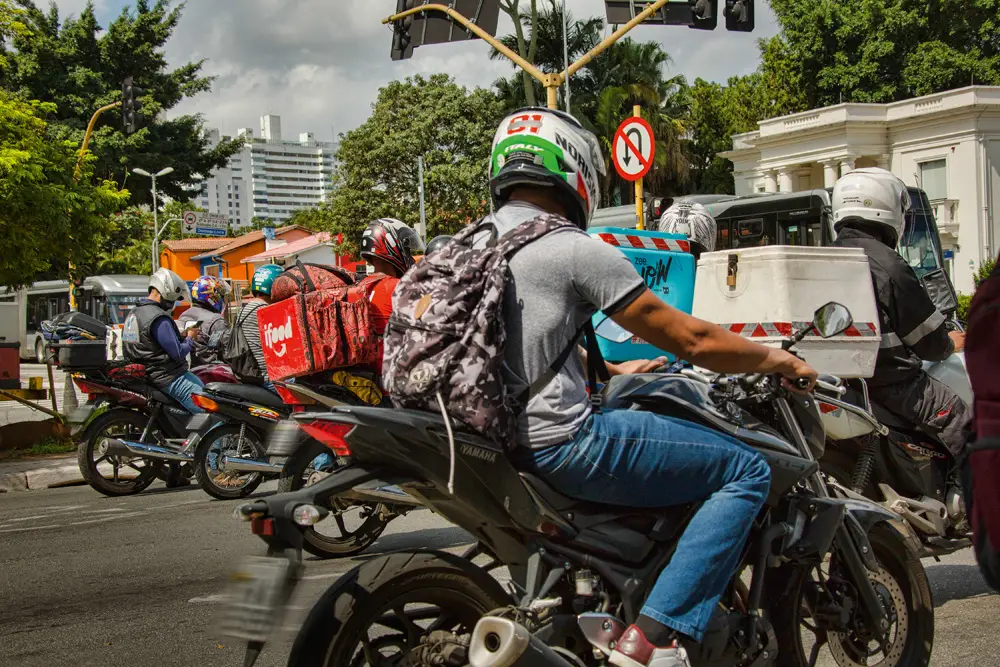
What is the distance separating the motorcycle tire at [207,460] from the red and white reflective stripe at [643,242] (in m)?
3.70

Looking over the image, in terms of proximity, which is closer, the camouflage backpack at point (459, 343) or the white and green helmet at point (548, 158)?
the camouflage backpack at point (459, 343)

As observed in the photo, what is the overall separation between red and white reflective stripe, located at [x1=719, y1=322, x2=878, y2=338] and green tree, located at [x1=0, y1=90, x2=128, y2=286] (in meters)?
8.89

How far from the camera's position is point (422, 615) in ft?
9.23

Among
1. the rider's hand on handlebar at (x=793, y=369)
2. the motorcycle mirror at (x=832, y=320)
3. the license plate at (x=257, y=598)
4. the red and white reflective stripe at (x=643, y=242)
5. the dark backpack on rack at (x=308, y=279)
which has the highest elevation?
the red and white reflective stripe at (x=643, y=242)

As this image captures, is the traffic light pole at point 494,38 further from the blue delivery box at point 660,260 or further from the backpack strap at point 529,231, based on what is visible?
the backpack strap at point 529,231

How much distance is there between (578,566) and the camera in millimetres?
2980

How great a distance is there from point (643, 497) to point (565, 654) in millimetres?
500

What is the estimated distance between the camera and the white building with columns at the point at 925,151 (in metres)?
39.9

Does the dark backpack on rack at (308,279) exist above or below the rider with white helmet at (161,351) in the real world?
above

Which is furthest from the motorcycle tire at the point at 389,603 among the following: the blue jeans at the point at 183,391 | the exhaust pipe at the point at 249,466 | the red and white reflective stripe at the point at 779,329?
the blue jeans at the point at 183,391

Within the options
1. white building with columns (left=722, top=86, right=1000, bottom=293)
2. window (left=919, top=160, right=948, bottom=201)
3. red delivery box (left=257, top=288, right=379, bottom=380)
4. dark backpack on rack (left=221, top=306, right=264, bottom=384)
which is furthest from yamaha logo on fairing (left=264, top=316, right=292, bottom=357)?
window (left=919, top=160, right=948, bottom=201)

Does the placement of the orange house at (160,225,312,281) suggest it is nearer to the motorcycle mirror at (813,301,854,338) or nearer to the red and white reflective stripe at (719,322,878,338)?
the red and white reflective stripe at (719,322,878,338)

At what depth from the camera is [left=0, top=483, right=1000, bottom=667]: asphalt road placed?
4.33m

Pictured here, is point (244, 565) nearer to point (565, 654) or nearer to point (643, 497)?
point (565, 654)
